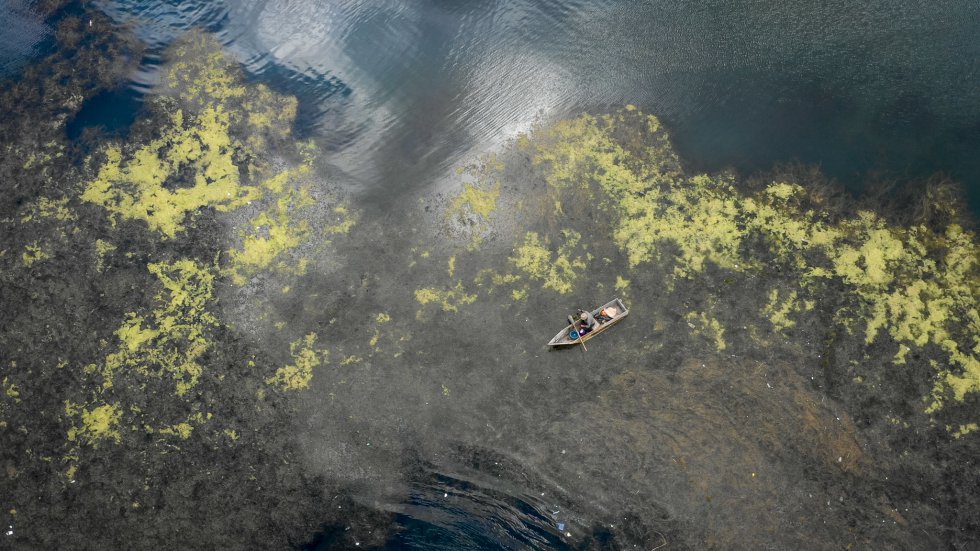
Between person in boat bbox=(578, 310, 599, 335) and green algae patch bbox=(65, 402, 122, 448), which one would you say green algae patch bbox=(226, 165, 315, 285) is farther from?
person in boat bbox=(578, 310, 599, 335)

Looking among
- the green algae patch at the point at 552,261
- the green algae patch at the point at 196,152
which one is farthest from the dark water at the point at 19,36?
the green algae patch at the point at 552,261

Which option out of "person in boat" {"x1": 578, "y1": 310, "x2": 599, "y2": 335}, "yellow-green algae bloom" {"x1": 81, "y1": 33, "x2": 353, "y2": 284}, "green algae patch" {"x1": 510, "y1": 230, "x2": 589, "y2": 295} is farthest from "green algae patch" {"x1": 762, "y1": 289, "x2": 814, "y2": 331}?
"yellow-green algae bloom" {"x1": 81, "y1": 33, "x2": 353, "y2": 284}

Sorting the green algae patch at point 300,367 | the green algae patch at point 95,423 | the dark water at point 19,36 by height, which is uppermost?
→ the dark water at point 19,36

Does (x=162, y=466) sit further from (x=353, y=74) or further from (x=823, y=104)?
(x=823, y=104)

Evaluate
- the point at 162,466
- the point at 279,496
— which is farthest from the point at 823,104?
the point at 162,466

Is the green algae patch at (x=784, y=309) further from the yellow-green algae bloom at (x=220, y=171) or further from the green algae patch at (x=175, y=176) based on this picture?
the green algae patch at (x=175, y=176)

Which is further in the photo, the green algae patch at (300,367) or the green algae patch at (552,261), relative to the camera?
the green algae patch at (552,261)

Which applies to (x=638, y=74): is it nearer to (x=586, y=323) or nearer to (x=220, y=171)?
(x=586, y=323)
